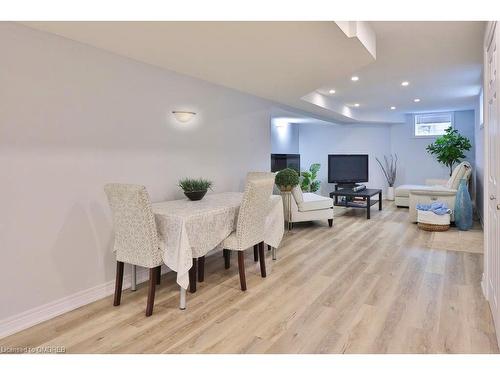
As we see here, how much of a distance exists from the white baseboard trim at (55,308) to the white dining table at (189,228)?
0.73m

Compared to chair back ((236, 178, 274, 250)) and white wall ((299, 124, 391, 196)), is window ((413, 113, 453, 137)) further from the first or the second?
chair back ((236, 178, 274, 250))

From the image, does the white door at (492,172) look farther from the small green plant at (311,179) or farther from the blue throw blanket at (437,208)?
the small green plant at (311,179)

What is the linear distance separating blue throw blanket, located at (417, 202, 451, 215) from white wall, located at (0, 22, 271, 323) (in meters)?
3.95

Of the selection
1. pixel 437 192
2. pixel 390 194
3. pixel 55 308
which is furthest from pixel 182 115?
pixel 390 194

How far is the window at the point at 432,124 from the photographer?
8.26 metres

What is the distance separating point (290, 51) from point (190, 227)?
166 centimetres

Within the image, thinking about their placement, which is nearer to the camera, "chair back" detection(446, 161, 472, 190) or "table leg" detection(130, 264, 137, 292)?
"table leg" detection(130, 264, 137, 292)

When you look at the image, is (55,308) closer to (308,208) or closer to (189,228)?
(189,228)

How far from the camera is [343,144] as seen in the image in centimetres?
918

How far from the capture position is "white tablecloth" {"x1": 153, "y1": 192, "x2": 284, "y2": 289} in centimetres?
249

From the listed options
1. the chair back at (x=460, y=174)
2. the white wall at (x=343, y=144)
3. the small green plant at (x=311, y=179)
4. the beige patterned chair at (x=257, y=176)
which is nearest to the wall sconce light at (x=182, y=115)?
the beige patterned chair at (x=257, y=176)

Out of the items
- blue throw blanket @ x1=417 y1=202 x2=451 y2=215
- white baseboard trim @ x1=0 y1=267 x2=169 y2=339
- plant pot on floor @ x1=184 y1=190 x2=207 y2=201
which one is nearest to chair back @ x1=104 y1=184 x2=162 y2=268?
white baseboard trim @ x1=0 y1=267 x2=169 y2=339

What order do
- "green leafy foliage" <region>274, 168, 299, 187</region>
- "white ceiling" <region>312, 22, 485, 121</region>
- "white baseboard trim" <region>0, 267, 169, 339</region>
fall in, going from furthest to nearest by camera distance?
"green leafy foliage" <region>274, 168, 299, 187</region> < "white ceiling" <region>312, 22, 485, 121</region> < "white baseboard trim" <region>0, 267, 169, 339</region>
